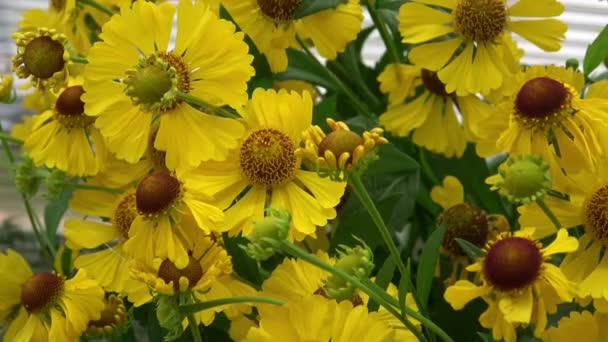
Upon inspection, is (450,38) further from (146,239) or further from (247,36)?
(146,239)

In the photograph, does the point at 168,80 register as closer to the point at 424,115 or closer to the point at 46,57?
the point at 46,57

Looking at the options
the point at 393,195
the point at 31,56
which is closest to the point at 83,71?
the point at 31,56

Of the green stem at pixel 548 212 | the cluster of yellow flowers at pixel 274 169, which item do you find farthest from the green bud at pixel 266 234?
the green stem at pixel 548 212

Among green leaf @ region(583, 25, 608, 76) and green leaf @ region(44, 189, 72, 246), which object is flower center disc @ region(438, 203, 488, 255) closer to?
green leaf @ region(583, 25, 608, 76)

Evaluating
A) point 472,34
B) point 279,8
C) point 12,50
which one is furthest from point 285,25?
point 12,50

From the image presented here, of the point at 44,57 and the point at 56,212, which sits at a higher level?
the point at 44,57

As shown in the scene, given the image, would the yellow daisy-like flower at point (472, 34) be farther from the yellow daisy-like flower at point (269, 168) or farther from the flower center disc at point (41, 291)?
the flower center disc at point (41, 291)
